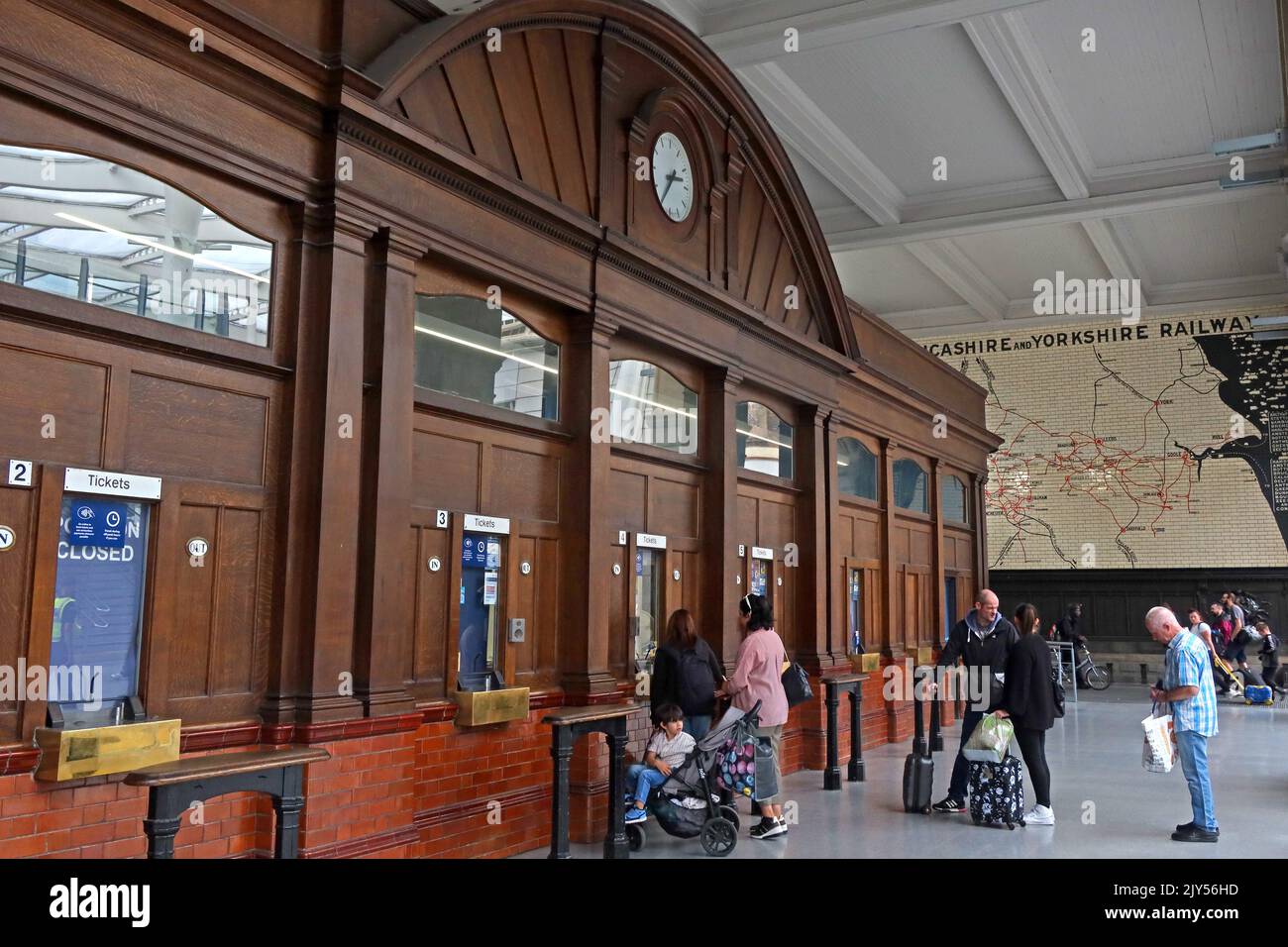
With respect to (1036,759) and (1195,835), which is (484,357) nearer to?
(1036,759)

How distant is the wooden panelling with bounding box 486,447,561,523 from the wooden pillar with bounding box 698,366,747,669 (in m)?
2.00

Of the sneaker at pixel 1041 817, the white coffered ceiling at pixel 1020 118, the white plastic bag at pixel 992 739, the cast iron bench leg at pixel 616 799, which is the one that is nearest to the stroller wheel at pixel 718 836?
the cast iron bench leg at pixel 616 799

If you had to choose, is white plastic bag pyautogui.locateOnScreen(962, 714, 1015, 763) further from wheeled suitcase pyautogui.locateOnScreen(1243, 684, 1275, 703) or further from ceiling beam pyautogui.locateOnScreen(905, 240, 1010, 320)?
wheeled suitcase pyautogui.locateOnScreen(1243, 684, 1275, 703)

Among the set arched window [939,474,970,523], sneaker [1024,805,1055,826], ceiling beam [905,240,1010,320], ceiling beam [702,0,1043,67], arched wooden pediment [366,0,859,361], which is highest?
ceiling beam [905,240,1010,320]

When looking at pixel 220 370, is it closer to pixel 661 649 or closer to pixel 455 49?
pixel 455 49

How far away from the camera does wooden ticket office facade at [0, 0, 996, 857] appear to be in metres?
4.35

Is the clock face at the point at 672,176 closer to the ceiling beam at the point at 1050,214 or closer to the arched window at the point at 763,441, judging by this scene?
the arched window at the point at 763,441

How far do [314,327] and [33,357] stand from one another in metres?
1.37

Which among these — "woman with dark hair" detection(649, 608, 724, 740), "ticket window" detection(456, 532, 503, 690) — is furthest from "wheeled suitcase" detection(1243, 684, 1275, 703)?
"ticket window" detection(456, 532, 503, 690)

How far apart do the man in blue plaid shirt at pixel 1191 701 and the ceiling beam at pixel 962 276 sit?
1099 cm

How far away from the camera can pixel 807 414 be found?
10.6 meters

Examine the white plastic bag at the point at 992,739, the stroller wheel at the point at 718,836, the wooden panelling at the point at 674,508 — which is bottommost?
the stroller wheel at the point at 718,836

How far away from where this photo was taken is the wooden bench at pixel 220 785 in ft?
11.8

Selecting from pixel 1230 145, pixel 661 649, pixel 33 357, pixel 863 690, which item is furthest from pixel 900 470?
pixel 33 357
